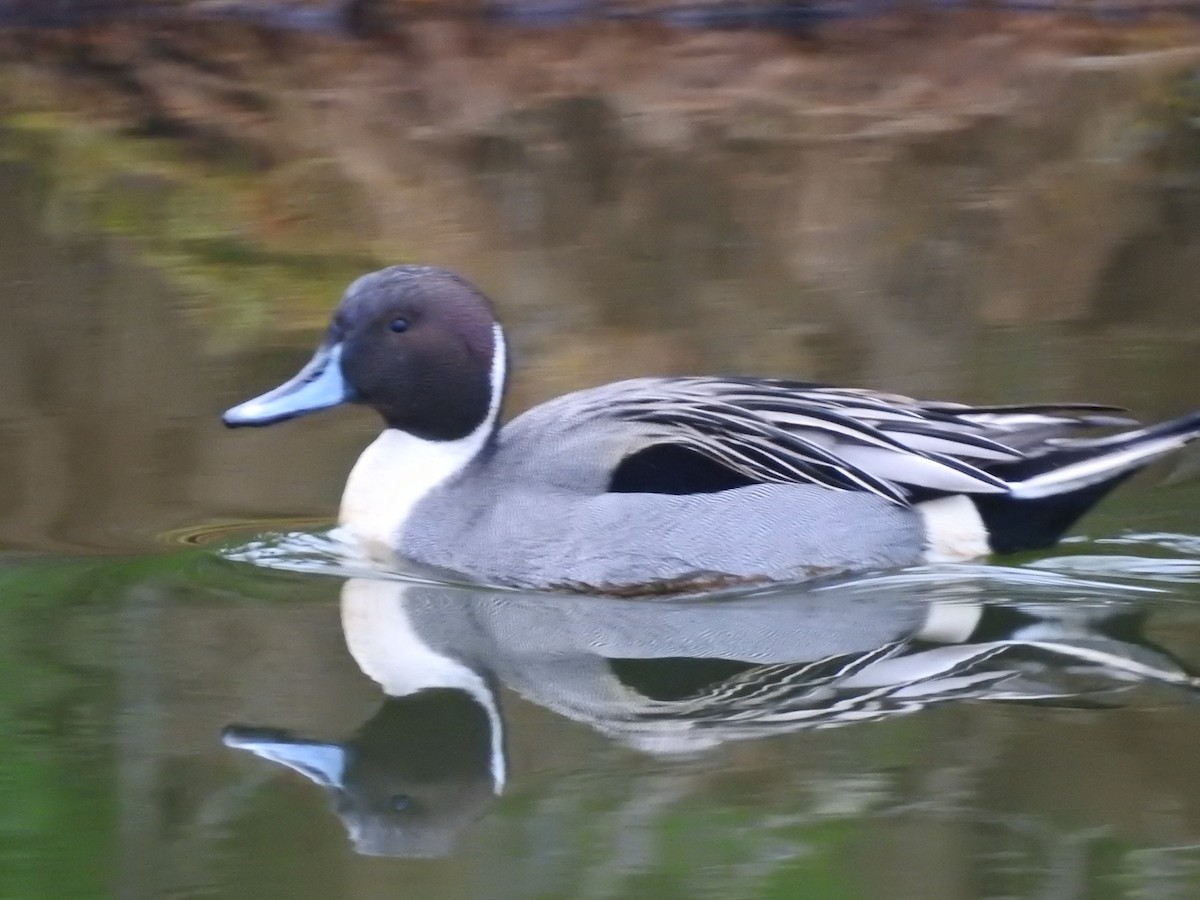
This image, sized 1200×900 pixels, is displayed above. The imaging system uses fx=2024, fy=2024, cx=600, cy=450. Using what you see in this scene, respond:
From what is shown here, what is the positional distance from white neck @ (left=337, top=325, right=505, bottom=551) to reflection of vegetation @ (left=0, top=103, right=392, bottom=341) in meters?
2.51

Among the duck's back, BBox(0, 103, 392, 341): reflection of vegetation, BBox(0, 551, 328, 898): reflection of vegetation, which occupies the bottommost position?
BBox(0, 551, 328, 898): reflection of vegetation

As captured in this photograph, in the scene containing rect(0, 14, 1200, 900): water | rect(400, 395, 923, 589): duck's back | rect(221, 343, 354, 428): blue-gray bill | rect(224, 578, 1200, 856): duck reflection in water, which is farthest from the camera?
rect(221, 343, 354, 428): blue-gray bill

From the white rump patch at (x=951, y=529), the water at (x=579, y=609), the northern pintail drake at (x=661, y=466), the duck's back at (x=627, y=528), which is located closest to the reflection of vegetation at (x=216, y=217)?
the water at (x=579, y=609)

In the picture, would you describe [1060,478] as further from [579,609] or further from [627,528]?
[579,609]

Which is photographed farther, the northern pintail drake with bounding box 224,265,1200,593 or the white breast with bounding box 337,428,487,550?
the white breast with bounding box 337,428,487,550

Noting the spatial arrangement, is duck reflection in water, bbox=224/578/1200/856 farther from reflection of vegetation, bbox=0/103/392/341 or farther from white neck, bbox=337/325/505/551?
reflection of vegetation, bbox=0/103/392/341

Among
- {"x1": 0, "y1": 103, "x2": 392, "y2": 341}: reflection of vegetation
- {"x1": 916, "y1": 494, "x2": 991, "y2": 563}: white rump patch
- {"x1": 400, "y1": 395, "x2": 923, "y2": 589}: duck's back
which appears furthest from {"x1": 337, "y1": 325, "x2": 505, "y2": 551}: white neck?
{"x1": 0, "y1": 103, "x2": 392, "y2": 341}: reflection of vegetation

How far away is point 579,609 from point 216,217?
5747 mm

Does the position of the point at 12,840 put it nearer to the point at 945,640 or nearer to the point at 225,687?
the point at 225,687

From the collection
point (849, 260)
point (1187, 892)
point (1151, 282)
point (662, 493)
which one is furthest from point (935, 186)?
point (1187, 892)

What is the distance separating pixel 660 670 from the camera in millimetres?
4965

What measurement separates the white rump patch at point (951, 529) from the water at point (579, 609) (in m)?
0.08

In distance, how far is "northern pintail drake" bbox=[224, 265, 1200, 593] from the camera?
18.1ft

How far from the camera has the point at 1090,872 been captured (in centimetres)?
369
